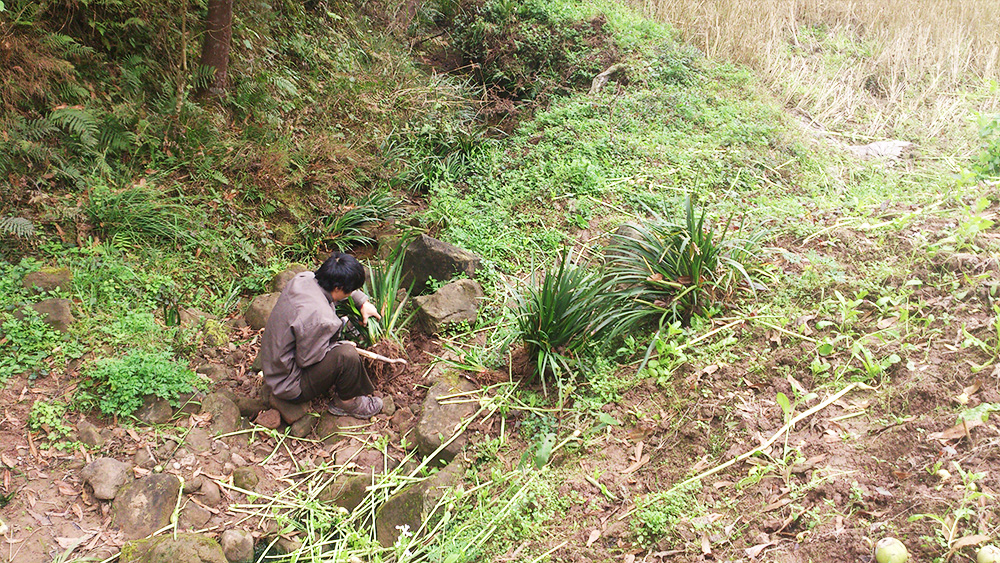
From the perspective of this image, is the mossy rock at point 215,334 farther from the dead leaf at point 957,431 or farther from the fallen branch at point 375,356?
the dead leaf at point 957,431

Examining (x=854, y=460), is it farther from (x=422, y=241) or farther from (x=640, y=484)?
(x=422, y=241)

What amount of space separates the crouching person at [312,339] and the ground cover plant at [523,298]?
1.09 feet

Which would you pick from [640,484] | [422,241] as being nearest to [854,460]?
[640,484]

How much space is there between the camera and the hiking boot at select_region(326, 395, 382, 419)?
13.1 feet

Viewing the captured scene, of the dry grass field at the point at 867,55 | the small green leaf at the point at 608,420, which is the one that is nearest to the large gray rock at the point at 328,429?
the small green leaf at the point at 608,420

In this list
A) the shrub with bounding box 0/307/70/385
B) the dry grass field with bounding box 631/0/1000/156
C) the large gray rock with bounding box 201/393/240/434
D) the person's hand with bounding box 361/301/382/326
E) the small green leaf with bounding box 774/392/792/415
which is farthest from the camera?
the dry grass field with bounding box 631/0/1000/156

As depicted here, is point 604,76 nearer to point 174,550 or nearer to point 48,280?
point 48,280

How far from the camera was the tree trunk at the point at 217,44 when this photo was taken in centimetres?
552

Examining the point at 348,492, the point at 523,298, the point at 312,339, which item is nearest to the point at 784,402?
the point at 523,298

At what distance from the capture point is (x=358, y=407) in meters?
4.00

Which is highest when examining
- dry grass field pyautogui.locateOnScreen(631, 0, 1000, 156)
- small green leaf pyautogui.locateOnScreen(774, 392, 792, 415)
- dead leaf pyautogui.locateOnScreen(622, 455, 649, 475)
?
dry grass field pyautogui.locateOnScreen(631, 0, 1000, 156)

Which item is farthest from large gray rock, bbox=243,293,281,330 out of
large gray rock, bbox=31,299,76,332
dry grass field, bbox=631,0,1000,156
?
dry grass field, bbox=631,0,1000,156

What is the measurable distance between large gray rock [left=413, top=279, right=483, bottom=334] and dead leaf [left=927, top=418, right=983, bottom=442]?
285 cm

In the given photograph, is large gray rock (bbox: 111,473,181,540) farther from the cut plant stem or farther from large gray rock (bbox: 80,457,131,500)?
the cut plant stem
